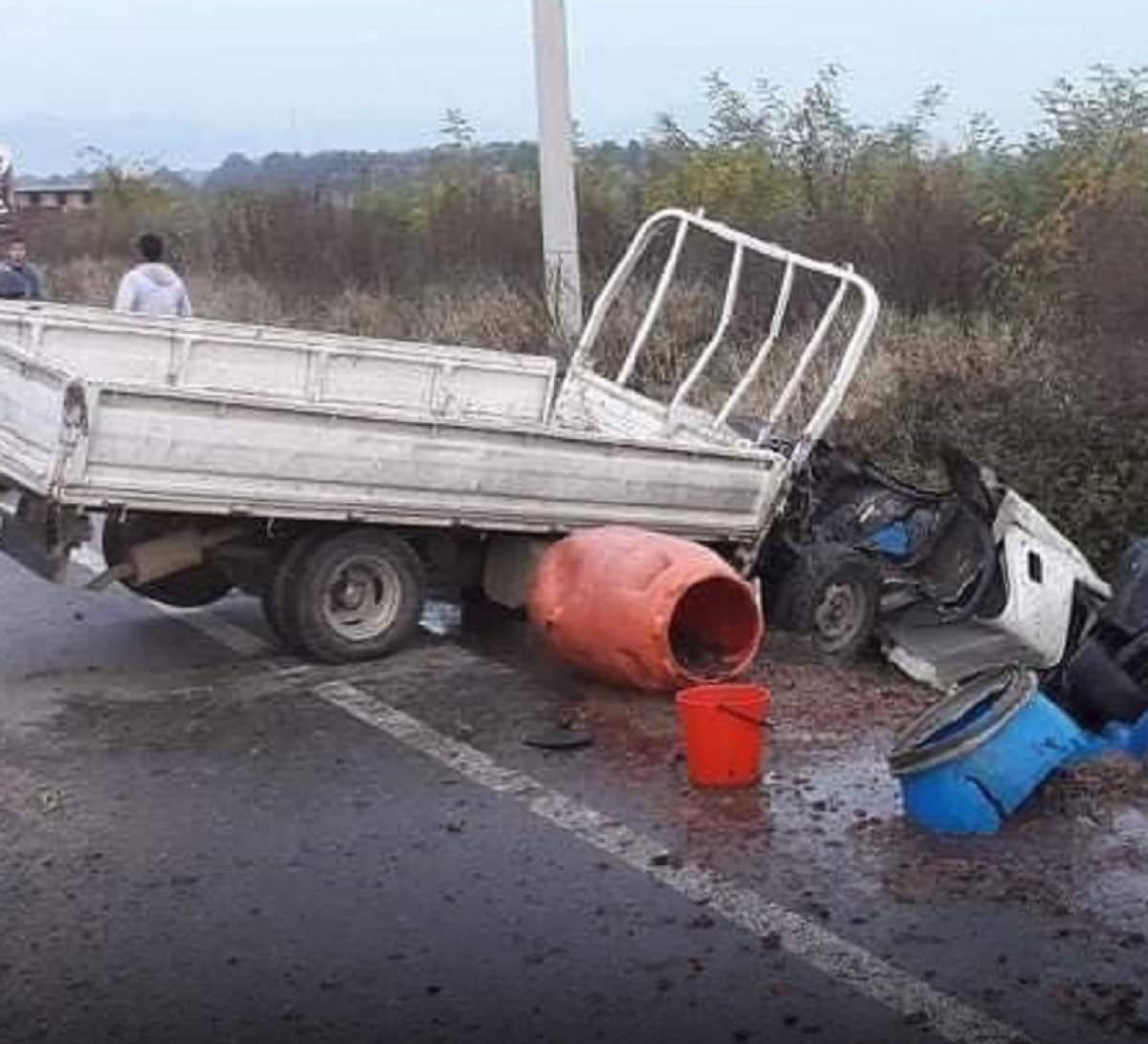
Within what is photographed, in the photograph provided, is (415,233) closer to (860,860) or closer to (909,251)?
(909,251)

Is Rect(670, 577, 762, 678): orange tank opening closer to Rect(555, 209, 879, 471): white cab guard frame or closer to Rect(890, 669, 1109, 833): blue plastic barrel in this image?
Rect(555, 209, 879, 471): white cab guard frame

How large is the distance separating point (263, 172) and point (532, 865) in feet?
76.9

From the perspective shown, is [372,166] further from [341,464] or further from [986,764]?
[986,764]

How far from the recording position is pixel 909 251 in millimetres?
14539

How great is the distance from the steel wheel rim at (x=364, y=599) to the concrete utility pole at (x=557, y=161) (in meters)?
5.05

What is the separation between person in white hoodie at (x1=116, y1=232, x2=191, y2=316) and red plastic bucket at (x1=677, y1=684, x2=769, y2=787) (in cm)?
902

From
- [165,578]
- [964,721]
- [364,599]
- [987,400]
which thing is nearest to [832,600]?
[364,599]

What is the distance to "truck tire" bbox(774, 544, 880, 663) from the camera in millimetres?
8594

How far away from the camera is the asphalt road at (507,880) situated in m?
4.59

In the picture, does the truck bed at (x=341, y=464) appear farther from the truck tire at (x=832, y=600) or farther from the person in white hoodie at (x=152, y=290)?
the person in white hoodie at (x=152, y=290)

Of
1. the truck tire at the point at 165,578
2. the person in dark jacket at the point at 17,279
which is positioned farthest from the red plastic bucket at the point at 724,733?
the person in dark jacket at the point at 17,279

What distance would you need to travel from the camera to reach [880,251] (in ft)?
48.4

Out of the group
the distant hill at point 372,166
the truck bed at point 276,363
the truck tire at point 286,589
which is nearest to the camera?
the truck tire at point 286,589

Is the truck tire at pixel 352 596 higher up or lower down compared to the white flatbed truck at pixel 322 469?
lower down
